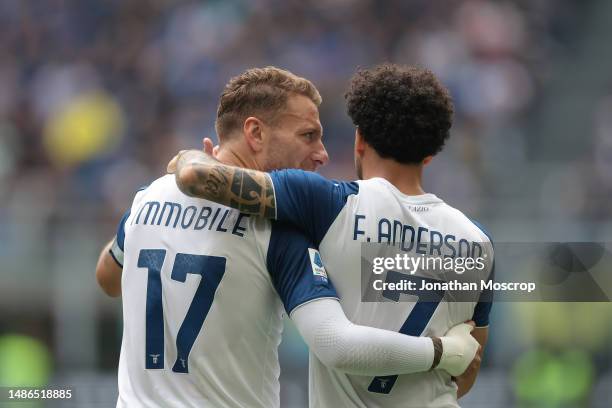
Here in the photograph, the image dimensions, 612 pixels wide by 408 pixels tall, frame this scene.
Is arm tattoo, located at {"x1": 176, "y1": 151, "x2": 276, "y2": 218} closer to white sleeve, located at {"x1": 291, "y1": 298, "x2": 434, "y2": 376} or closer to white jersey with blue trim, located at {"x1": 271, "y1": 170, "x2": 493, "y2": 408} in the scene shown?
white jersey with blue trim, located at {"x1": 271, "y1": 170, "x2": 493, "y2": 408}

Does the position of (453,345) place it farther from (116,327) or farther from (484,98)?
(484,98)

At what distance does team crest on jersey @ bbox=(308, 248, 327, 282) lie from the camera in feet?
12.4

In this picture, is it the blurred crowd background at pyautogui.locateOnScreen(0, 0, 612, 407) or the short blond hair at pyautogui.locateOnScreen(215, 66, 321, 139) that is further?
the blurred crowd background at pyautogui.locateOnScreen(0, 0, 612, 407)

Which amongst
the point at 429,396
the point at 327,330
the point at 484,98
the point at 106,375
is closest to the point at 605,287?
the point at 429,396

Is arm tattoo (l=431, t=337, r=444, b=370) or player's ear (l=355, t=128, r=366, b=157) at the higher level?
player's ear (l=355, t=128, r=366, b=157)

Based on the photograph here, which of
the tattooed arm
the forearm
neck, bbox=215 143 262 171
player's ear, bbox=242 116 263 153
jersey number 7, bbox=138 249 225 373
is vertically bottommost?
the forearm

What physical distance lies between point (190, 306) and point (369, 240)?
27.1 inches

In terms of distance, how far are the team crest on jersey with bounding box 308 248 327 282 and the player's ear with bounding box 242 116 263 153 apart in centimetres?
55

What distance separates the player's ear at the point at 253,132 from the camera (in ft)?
13.7

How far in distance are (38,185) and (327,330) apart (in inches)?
384

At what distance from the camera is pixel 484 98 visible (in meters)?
14.0

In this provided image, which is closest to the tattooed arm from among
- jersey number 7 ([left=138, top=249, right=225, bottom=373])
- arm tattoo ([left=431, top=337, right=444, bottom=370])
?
jersey number 7 ([left=138, top=249, right=225, bottom=373])

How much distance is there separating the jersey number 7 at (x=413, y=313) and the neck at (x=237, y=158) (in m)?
0.70

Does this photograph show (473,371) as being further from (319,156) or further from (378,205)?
(319,156)
